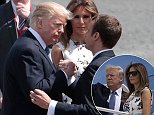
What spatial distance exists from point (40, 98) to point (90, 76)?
1.11 feet

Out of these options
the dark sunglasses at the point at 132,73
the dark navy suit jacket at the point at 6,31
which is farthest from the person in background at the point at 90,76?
the dark navy suit jacket at the point at 6,31

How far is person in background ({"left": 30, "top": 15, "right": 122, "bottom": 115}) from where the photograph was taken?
3383mm

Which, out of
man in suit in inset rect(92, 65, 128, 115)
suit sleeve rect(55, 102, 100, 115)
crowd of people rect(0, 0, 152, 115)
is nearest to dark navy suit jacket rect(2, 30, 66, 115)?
crowd of people rect(0, 0, 152, 115)

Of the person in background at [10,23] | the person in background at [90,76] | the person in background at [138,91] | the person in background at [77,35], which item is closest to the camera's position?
the person in background at [138,91]

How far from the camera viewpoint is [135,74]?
3316mm

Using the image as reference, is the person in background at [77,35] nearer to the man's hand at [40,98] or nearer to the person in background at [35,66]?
the person in background at [35,66]

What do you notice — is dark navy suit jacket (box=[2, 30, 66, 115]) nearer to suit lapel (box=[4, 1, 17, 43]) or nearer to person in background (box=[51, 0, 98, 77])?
person in background (box=[51, 0, 98, 77])

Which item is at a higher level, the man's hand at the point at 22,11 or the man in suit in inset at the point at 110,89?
the man's hand at the point at 22,11

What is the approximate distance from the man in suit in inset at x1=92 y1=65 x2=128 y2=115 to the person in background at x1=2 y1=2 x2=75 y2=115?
0.32m

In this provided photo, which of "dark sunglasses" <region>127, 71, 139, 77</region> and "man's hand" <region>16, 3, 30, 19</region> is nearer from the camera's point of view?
"dark sunglasses" <region>127, 71, 139, 77</region>

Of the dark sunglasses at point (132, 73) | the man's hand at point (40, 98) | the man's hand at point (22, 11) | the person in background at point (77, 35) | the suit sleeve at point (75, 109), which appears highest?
the man's hand at point (22, 11)

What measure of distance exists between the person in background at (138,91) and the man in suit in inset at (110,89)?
0.13ft

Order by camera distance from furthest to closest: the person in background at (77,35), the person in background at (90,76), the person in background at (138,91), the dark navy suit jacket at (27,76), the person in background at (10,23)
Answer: the person in background at (10,23) < the person in background at (77,35) < the dark navy suit jacket at (27,76) < the person in background at (90,76) < the person in background at (138,91)

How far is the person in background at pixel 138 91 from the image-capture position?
3264 millimetres
